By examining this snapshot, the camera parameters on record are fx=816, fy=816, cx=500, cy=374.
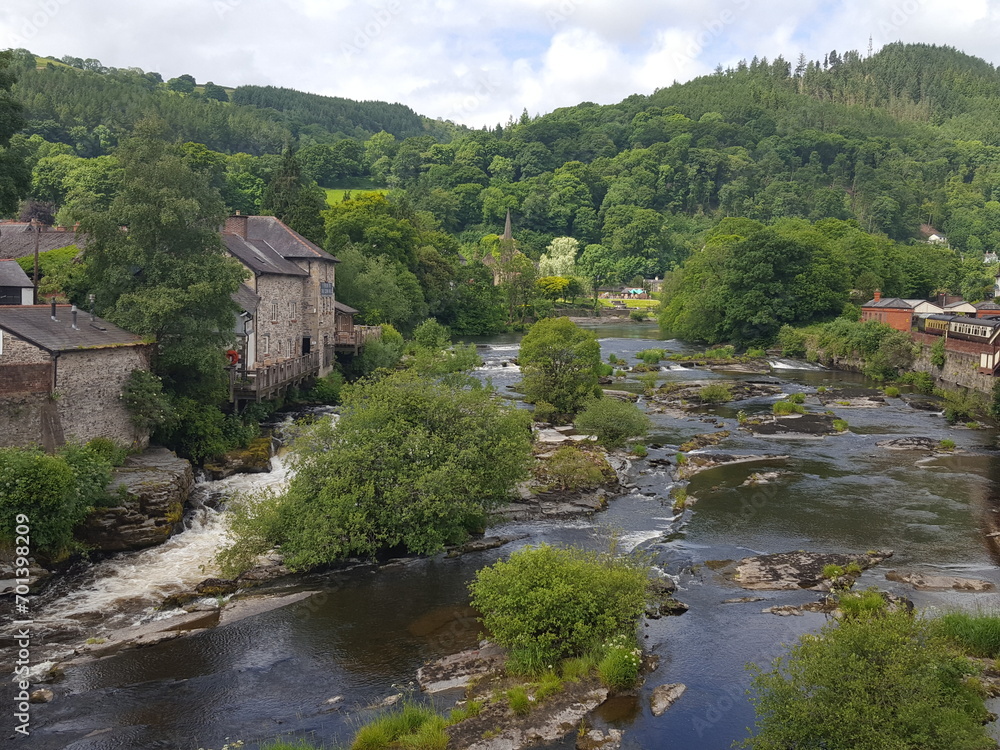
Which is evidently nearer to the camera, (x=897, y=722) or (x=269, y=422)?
(x=897, y=722)

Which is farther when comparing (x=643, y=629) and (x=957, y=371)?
(x=957, y=371)

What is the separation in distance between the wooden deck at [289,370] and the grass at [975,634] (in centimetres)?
2948

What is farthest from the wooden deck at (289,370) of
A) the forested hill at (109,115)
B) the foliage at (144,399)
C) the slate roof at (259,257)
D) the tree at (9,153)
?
the forested hill at (109,115)

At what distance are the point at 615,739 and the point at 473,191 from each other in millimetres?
173682

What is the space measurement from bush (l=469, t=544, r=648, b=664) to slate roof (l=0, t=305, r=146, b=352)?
1748 cm

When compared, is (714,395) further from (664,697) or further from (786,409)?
(664,697)

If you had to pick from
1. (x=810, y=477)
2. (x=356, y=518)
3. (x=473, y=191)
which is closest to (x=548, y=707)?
(x=356, y=518)

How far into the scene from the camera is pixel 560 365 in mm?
47656

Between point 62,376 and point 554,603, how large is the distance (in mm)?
18990

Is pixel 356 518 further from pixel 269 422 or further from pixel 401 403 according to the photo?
pixel 269 422

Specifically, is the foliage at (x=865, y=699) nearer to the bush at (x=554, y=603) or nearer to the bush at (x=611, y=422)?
the bush at (x=554, y=603)

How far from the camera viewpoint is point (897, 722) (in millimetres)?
13586

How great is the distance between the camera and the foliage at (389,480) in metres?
24.5

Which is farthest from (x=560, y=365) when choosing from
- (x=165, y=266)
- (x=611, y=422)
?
(x=165, y=266)
